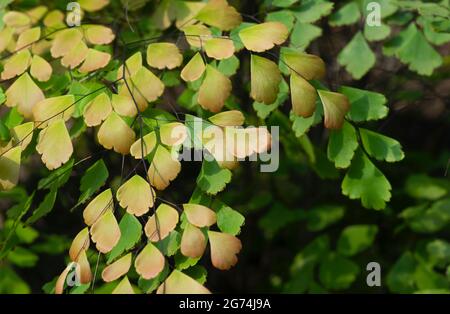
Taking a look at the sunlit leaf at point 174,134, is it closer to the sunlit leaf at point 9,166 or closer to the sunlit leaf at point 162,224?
the sunlit leaf at point 162,224

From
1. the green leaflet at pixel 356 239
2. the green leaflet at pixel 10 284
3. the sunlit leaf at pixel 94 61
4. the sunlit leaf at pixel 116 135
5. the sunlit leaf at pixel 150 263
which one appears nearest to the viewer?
the sunlit leaf at pixel 150 263

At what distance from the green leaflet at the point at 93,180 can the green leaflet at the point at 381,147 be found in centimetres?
51

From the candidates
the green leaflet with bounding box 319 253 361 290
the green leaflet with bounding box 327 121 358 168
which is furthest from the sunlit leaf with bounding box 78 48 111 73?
the green leaflet with bounding box 319 253 361 290

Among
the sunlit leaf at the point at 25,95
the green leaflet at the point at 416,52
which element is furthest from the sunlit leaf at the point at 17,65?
the green leaflet at the point at 416,52

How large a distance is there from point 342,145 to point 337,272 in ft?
2.10

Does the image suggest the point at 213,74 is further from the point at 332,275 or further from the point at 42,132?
the point at 332,275

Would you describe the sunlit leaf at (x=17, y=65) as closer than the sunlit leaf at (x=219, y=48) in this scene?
No

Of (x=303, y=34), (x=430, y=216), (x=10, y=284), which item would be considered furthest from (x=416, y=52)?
(x=10, y=284)

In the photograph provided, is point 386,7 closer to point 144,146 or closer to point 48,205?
point 144,146

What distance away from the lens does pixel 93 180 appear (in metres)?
1.16

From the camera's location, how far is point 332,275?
1.75 metres

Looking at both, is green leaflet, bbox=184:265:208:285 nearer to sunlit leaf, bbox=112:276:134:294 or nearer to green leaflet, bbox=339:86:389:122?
sunlit leaf, bbox=112:276:134:294

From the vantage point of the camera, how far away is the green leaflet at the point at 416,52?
1.47 m
